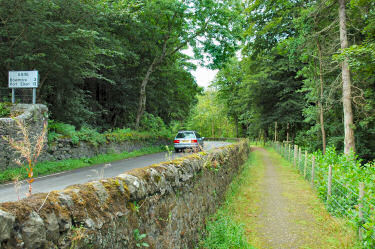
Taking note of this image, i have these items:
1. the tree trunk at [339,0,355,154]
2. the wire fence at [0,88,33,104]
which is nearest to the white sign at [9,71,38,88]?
the wire fence at [0,88,33,104]

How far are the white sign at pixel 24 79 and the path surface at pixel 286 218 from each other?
974 centimetres

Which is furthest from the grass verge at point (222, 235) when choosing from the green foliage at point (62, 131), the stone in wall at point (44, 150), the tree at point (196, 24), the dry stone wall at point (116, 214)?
the tree at point (196, 24)

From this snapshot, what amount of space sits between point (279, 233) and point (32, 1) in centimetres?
1295

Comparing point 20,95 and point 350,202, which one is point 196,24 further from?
point 350,202

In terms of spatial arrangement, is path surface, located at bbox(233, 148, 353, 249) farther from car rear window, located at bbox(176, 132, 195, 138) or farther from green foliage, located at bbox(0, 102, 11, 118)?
green foliage, located at bbox(0, 102, 11, 118)

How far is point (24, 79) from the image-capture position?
11312 mm

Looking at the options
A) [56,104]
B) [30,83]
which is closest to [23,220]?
[30,83]

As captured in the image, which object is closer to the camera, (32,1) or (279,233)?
(279,233)

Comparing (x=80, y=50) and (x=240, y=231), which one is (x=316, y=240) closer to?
(x=240, y=231)

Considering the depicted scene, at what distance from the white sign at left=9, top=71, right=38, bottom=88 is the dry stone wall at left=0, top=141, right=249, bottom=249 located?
30.0 feet

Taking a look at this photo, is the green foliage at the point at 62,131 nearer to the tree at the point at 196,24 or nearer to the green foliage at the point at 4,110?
the green foliage at the point at 4,110

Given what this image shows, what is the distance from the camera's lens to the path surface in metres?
5.85

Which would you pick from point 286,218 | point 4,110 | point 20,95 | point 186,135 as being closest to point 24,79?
point 4,110

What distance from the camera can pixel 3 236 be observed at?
1.74 meters
